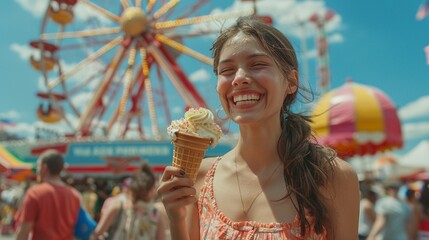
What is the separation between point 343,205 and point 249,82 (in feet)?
1.58

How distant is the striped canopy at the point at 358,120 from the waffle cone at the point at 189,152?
6742mm

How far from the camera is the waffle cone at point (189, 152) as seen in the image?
162 centimetres

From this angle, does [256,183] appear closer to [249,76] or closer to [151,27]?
[249,76]

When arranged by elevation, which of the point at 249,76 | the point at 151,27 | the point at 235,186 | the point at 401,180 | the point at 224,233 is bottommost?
the point at 224,233

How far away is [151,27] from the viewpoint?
64.8 feet

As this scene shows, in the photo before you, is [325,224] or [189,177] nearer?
[325,224]

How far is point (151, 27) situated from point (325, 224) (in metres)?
19.0

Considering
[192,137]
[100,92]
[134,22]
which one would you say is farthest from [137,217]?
[100,92]

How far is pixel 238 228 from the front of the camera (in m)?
1.48

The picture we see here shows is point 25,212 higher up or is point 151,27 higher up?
point 151,27

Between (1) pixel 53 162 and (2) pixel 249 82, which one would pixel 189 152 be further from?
(1) pixel 53 162

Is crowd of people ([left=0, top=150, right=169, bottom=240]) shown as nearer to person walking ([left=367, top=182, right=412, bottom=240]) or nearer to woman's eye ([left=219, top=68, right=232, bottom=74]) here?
woman's eye ([left=219, top=68, right=232, bottom=74])

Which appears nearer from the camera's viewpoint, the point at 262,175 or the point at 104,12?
the point at 262,175

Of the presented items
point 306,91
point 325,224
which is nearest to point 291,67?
point 306,91
